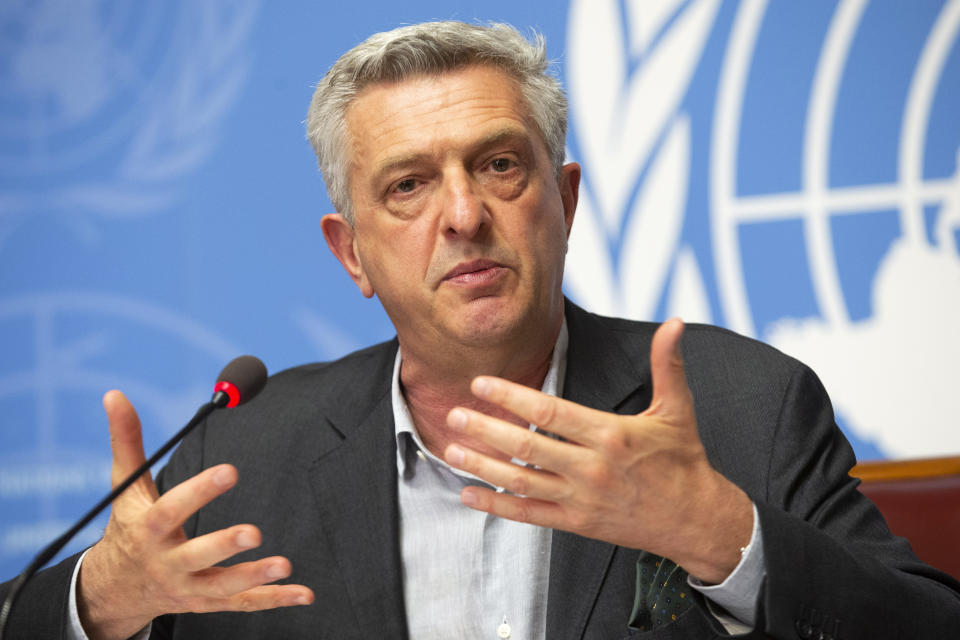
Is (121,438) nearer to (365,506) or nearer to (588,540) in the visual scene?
(365,506)

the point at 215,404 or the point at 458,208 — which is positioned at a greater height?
the point at 458,208

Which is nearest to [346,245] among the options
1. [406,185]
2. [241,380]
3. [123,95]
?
[406,185]

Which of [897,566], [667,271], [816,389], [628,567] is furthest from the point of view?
[667,271]

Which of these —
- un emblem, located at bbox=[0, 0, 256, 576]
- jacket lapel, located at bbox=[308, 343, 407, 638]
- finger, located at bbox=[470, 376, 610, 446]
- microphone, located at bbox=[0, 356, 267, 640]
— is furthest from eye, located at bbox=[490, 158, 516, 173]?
un emblem, located at bbox=[0, 0, 256, 576]

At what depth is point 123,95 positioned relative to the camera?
9.99ft

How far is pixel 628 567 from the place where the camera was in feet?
5.59

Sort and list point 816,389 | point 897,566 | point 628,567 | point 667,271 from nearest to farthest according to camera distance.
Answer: point 897,566
point 628,567
point 816,389
point 667,271

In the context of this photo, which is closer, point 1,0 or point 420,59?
point 420,59

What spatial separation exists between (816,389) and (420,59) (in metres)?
1.04

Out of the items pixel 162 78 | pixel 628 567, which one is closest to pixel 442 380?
pixel 628 567

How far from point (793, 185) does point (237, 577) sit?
7.10ft

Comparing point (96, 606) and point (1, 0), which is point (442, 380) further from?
point (1, 0)

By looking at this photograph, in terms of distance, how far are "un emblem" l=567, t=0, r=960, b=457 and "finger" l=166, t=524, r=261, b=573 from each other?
1757 millimetres

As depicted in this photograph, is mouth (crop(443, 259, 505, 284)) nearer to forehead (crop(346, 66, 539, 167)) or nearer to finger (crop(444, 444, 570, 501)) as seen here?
forehead (crop(346, 66, 539, 167))
